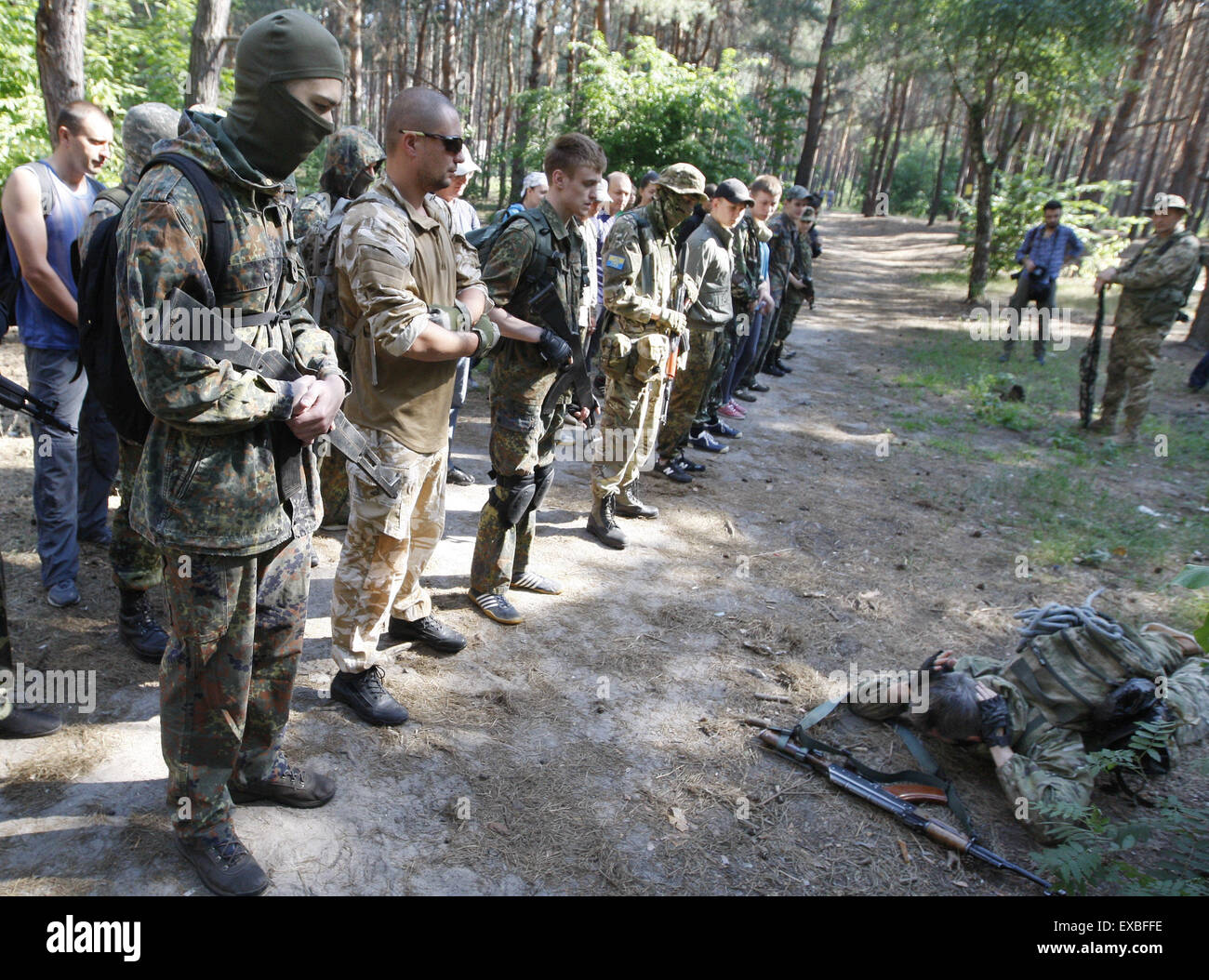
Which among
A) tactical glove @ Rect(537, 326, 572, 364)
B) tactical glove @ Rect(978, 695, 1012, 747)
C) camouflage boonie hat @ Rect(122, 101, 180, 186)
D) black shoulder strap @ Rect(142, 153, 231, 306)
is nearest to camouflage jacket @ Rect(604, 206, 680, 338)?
tactical glove @ Rect(537, 326, 572, 364)

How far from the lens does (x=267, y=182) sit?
2051 mm

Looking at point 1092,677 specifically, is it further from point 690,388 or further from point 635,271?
point 690,388

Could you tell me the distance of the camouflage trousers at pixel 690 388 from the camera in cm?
617

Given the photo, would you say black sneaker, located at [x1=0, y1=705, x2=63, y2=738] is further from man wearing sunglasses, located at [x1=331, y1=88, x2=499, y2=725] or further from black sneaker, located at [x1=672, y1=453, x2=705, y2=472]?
black sneaker, located at [x1=672, y1=453, x2=705, y2=472]

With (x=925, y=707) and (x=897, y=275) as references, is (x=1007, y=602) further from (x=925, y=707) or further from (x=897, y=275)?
(x=897, y=275)

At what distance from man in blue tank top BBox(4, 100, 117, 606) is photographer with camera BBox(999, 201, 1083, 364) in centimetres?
1151

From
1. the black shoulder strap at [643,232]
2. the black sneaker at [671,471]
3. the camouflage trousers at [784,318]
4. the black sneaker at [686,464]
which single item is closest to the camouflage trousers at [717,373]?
the black sneaker at [686,464]

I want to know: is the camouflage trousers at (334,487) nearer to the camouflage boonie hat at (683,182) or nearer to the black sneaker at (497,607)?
the black sneaker at (497,607)

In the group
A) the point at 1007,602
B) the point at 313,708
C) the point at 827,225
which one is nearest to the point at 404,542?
the point at 313,708

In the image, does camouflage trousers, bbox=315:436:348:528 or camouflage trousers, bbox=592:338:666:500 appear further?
camouflage trousers, bbox=592:338:666:500

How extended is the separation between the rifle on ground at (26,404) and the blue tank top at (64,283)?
0.35 m

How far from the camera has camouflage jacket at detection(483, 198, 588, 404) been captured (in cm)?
371

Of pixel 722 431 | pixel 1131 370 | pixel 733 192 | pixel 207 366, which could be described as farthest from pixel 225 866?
pixel 1131 370
